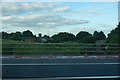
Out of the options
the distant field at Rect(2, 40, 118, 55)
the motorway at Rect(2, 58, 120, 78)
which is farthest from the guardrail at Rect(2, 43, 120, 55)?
the motorway at Rect(2, 58, 120, 78)

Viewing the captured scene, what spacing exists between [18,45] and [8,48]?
1.49 ft

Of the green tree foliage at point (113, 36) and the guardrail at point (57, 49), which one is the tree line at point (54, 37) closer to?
the green tree foliage at point (113, 36)

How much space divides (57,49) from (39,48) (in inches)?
31.7

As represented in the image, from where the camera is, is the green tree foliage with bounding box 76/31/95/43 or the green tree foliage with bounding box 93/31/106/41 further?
the green tree foliage with bounding box 93/31/106/41

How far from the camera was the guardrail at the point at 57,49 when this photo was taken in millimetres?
7926

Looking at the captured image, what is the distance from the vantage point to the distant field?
785 centimetres

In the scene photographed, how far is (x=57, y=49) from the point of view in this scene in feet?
26.5

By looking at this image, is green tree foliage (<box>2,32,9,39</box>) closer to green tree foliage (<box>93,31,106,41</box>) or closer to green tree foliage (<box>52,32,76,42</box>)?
green tree foliage (<box>52,32,76,42</box>)

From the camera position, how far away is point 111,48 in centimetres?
883

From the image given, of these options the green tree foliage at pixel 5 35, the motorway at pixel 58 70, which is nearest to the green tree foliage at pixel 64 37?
the green tree foliage at pixel 5 35

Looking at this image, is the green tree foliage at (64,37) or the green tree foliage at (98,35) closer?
the green tree foliage at (64,37)

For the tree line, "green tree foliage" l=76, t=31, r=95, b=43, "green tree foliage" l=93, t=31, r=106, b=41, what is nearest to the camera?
the tree line

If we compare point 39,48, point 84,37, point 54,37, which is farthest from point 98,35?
point 39,48

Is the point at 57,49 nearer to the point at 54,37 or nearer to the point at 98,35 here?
the point at 54,37
